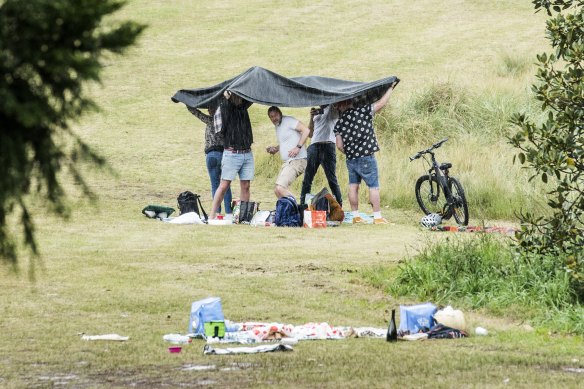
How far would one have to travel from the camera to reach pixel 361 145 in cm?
1858

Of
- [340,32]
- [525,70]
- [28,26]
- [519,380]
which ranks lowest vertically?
[519,380]

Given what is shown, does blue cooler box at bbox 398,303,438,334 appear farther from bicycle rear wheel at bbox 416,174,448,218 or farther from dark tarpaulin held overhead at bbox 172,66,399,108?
dark tarpaulin held overhead at bbox 172,66,399,108

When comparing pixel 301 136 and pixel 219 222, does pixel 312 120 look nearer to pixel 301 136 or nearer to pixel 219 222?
pixel 301 136

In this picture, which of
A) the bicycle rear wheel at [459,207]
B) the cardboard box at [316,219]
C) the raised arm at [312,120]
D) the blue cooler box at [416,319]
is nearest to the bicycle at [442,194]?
the bicycle rear wheel at [459,207]

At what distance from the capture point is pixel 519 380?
7.64 meters

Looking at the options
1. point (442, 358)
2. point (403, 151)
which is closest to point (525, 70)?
point (403, 151)

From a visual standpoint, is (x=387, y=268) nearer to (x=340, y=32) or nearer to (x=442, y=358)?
(x=442, y=358)

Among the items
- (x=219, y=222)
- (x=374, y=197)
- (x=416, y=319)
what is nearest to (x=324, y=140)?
(x=374, y=197)

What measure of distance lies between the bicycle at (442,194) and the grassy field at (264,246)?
49cm

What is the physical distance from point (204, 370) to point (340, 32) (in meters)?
37.3

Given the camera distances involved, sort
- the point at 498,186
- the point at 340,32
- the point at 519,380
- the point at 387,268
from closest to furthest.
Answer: the point at 519,380, the point at 387,268, the point at 498,186, the point at 340,32

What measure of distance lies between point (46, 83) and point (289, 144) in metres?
13.3

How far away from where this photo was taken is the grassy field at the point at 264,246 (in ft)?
26.6

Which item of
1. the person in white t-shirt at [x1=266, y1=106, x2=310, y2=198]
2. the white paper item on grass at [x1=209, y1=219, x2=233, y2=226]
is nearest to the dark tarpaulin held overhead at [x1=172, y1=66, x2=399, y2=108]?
the person in white t-shirt at [x1=266, y1=106, x2=310, y2=198]
